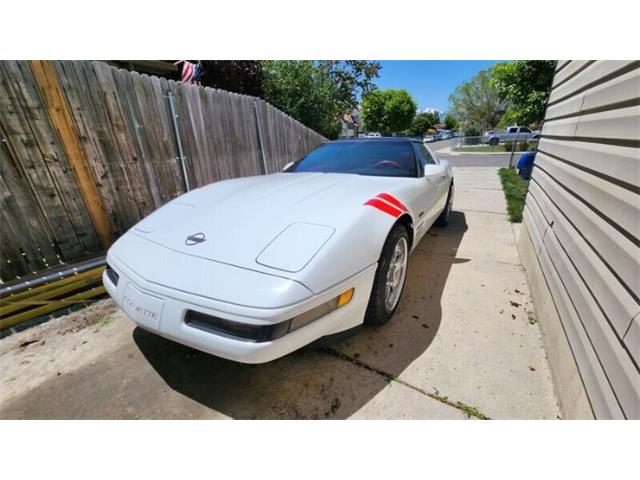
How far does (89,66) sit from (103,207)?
1.44 m

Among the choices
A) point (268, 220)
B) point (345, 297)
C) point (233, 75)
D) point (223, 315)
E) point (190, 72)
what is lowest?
point (345, 297)

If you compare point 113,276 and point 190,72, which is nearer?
point 113,276

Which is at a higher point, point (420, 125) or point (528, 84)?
point (528, 84)

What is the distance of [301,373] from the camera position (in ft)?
5.69

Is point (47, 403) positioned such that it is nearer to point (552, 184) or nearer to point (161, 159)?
point (161, 159)

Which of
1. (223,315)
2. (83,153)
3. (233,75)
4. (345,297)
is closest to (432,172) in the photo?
(345,297)

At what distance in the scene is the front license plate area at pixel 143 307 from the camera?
1379mm

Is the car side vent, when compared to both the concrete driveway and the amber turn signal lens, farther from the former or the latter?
the amber turn signal lens

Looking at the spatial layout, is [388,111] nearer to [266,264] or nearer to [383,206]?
[383,206]

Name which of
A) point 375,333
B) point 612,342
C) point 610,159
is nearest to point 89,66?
point 375,333

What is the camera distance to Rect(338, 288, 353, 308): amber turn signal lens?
4.87 ft

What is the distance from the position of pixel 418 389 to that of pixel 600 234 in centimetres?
124

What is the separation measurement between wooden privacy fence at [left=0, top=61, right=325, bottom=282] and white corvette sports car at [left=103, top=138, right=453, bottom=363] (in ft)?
5.06

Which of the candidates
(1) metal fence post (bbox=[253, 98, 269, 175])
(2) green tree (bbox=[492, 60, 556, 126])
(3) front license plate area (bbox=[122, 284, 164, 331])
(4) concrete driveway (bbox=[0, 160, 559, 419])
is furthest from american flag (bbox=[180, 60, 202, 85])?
(2) green tree (bbox=[492, 60, 556, 126])
